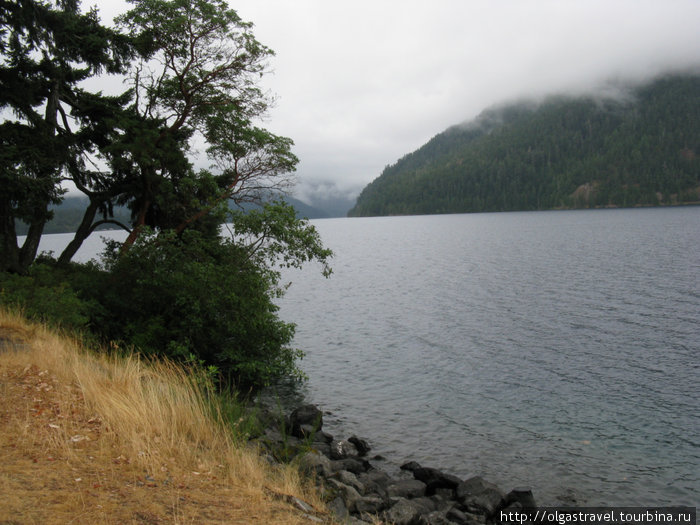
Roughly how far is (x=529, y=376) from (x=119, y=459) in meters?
17.0

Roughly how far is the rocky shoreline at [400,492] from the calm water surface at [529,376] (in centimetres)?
114

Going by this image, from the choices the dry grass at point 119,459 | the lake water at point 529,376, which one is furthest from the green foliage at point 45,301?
the lake water at point 529,376

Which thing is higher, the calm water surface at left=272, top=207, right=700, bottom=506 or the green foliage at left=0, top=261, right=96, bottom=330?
the green foliage at left=0, top=261, right=96, bottom=330

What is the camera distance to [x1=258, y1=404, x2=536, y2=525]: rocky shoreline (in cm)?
906

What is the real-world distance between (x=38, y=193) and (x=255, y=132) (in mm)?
8331

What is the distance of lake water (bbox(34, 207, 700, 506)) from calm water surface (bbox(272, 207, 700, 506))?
64mm

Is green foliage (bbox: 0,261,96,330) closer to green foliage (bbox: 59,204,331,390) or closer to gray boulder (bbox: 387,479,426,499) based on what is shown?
green foliage (bbox: 59,204,331,390)

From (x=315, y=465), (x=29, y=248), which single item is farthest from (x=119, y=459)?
(x=29, y=248)

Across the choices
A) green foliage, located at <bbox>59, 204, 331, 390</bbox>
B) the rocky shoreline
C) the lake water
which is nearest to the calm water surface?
the lake water

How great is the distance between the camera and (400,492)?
11.0 meters

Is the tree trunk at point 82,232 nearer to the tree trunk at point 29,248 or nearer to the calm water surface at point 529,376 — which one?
the tree trunk at point 29,248

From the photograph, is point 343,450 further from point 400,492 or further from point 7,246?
point 7,246

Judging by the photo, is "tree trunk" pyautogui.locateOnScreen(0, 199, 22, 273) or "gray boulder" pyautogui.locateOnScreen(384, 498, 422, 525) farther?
"tree trunk" pyautogui.locateOnScreen(0, 199, 22, 273)

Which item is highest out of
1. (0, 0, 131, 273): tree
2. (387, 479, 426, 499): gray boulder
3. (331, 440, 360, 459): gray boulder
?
(0, 0, 131, 273): tree
